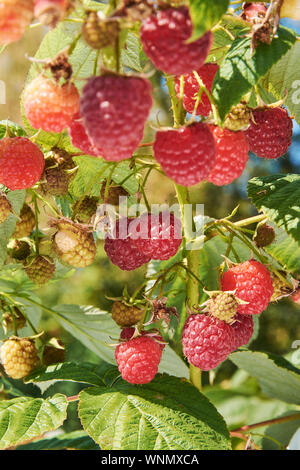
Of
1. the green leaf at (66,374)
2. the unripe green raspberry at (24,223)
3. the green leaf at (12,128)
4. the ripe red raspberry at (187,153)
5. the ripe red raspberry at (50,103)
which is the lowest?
the green leaf at (66,374)

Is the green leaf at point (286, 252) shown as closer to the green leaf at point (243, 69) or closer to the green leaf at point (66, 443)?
the green leaf at point (243, 69)

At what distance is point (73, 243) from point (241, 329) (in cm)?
26

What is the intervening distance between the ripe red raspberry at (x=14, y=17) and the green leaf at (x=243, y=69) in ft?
0.67

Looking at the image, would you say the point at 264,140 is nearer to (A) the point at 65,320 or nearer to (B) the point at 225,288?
(B) the point at 225,288

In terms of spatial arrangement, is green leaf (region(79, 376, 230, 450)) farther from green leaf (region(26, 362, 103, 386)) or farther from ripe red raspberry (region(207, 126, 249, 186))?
ripe red raspberry (region(207, 126, 249, 186))

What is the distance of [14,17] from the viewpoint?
47 centimetres

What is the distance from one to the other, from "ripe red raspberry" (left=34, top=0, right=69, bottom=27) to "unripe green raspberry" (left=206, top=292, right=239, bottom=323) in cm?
39

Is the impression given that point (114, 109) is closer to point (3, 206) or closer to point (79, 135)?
point (79, 135)

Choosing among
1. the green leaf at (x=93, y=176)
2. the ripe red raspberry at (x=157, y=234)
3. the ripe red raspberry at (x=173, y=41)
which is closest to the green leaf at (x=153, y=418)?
the ripe red raspberry at (x=157, y=234)

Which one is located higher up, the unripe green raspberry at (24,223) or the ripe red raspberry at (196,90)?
the ripe red raspberry at (196,90)

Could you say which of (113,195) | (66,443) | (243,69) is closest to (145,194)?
(113,195)

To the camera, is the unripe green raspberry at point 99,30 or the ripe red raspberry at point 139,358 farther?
the ripe red raspberry at point 139,358

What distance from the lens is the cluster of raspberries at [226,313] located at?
704mm
